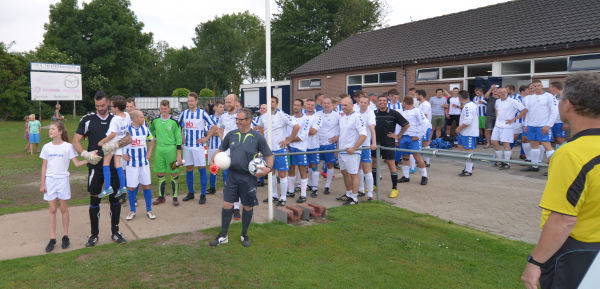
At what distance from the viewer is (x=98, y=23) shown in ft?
150

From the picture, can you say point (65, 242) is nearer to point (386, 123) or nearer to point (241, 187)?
point (241, 187)

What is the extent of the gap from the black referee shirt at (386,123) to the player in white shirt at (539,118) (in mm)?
3679

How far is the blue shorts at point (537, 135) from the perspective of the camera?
31.6ft

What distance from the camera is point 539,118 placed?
9.62m

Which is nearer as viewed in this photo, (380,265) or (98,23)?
(380,265)

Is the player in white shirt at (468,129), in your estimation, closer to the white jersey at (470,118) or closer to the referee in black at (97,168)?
the white jersey at (470,118)

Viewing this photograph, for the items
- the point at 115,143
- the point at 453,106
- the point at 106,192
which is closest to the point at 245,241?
the point at 106,192

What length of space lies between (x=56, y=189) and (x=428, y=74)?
681 inches

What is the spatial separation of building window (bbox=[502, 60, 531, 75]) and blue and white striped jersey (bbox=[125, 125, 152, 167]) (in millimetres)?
14656

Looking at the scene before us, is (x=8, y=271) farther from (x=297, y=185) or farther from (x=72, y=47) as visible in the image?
(x=72, y=47)

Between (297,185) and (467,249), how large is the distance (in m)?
4.86

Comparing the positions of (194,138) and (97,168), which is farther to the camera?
(194,138)

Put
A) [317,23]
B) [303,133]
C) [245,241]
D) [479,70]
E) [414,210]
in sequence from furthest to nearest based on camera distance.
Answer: [317,23] → [479,70] → [303,133] → [414,210] → [245,241]

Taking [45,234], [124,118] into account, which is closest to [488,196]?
[124,118]
